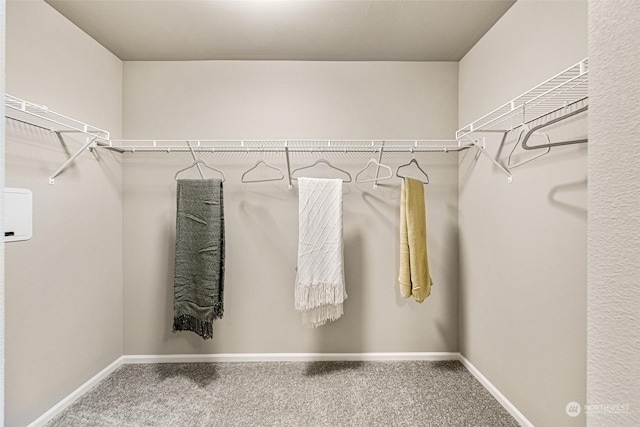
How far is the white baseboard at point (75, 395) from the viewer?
5.12 ft

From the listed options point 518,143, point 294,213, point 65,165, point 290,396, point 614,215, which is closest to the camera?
point 614,215

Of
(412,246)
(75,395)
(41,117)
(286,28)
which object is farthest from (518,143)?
(75,395)

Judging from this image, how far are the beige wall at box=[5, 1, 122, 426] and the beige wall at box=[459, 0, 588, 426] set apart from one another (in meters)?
2.50

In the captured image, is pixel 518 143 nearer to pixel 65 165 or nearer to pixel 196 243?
pixel 196 243

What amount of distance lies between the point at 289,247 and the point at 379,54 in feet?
5.05

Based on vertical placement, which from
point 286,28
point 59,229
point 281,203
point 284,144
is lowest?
point 59,229

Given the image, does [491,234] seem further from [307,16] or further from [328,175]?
[307,16]

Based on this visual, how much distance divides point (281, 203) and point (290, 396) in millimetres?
1261

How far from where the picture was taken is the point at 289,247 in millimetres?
2223

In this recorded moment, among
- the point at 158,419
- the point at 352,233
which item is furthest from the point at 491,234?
the point at 158,419

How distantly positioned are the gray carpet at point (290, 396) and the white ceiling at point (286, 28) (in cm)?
223

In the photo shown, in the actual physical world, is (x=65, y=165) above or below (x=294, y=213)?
above

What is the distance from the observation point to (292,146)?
6.95ft

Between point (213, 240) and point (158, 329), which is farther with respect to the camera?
point (158, 329)
